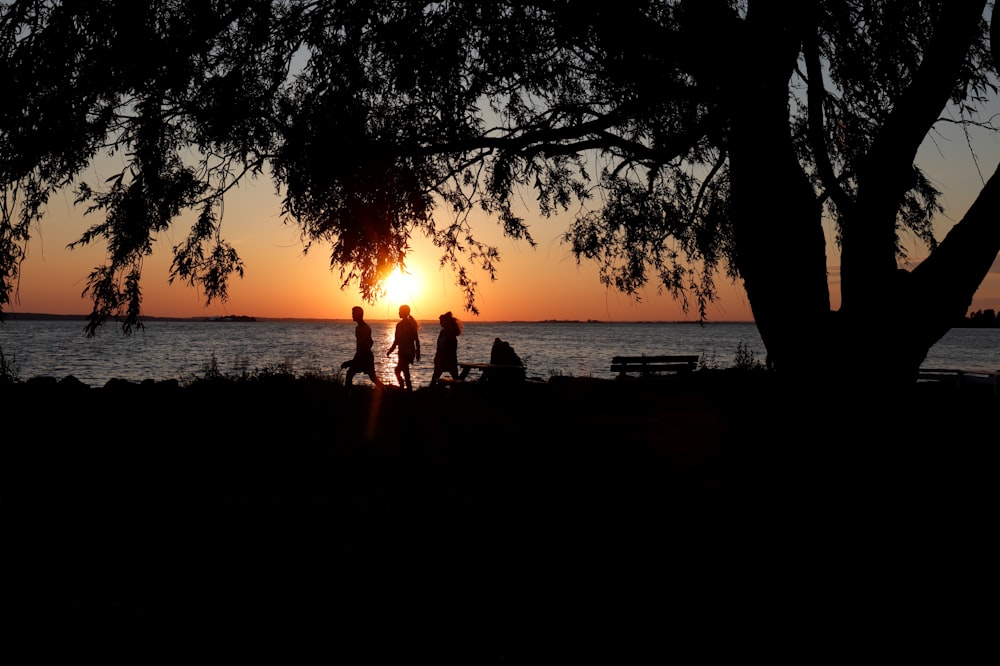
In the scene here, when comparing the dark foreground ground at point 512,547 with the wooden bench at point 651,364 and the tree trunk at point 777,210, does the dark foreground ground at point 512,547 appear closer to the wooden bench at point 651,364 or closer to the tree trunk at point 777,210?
the tree trunk at point 777,210

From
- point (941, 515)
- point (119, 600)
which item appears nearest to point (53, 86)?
point (119, 600)

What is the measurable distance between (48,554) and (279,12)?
17.2 ft

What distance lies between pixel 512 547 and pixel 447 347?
1274 centimetres

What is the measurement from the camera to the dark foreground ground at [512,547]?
3.97 meters

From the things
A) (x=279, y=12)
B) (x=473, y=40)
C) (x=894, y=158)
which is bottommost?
(x=894, y=158)

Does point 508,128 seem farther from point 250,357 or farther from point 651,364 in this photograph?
point 250,357

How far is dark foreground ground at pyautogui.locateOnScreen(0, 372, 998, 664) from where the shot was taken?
13.0ft

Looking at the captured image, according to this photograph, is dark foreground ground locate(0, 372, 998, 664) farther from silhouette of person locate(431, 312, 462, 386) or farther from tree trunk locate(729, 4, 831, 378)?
silhouette of person locate(431, 312, 462, 386)

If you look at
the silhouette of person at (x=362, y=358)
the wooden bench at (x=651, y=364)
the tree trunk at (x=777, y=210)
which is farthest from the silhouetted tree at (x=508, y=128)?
the wooden bench at (x=651, y=364)

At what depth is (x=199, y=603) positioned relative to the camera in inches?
169

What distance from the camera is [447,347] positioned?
17.9 m

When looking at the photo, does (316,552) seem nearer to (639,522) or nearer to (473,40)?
(639,522)

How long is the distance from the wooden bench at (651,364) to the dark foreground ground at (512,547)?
11.7 m

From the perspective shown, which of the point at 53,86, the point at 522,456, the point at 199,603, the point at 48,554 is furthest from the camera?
the point at 522,456
